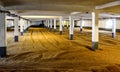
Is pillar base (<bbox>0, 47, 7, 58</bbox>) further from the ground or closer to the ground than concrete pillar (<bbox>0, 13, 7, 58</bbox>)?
closer to the ground

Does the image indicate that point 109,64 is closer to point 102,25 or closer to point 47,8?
point 47,8

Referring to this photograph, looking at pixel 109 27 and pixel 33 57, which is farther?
pixel 109 27

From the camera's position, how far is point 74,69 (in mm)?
8492

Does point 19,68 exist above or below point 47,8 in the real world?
below

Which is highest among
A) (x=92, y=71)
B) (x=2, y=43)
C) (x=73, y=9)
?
(x=73, y=9)

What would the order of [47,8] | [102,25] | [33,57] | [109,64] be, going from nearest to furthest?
[109,64], [33,57], [47,8], [102,25]

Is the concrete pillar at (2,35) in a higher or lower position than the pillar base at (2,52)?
higher

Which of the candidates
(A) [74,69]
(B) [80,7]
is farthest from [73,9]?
(A) [74,69]

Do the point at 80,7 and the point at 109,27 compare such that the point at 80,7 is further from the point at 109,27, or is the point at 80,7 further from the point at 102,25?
the point at 102,25

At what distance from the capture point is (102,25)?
43.2m

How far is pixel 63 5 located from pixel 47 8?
105 cm

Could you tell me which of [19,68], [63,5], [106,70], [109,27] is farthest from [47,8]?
[109,27]

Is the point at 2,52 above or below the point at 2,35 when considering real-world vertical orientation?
below

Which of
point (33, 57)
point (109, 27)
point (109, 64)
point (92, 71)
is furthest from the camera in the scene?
point (109, 27)
